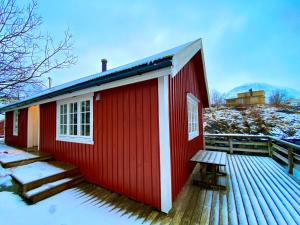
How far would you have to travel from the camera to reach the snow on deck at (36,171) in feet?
11.4

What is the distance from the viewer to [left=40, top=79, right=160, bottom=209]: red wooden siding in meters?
2.88

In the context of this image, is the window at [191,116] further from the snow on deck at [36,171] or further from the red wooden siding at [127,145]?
the snow on deck at [36,171]

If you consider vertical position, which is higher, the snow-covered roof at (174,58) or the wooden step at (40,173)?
the snow-covered roof at (174,58)

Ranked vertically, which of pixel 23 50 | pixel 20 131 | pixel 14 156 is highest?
pixel 23 50

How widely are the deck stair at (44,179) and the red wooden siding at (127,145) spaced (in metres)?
0.35

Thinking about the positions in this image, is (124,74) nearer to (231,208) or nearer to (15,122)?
(231,208)

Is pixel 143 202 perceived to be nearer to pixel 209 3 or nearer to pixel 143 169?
pixel 143 169

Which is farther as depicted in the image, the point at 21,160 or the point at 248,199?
the point at 21,160

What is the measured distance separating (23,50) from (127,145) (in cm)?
346

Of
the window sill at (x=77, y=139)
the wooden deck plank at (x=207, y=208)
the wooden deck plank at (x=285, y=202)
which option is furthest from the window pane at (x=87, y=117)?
the wooden deck plank at (x=285, y=202)

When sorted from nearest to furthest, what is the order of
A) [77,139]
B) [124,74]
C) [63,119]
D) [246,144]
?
1. [124,74]
2. [77,139]
3. [63,119]
4. [246,144]

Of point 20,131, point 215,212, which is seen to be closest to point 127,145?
point 215,212

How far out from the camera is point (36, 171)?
155 inches

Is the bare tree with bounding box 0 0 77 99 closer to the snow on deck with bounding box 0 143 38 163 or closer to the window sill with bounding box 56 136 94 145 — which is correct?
the window sill with bounding box 56 136 94 145
